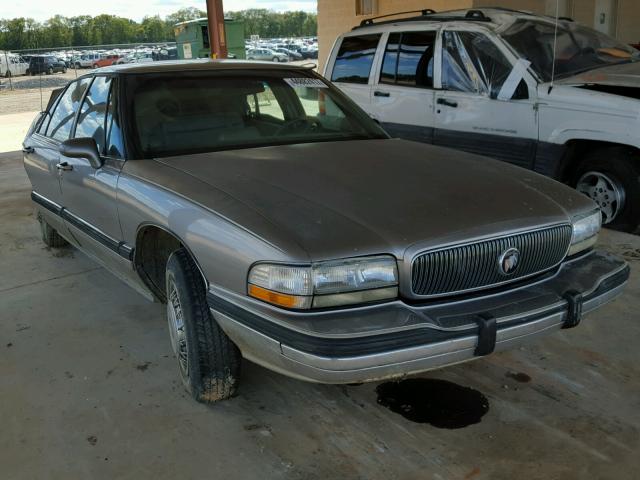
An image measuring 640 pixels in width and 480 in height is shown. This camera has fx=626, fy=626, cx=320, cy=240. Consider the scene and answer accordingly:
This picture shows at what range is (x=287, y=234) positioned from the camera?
2340 millimetres

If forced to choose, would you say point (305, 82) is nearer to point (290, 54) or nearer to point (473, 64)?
point (473, 64)

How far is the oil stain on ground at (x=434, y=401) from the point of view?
2820mm

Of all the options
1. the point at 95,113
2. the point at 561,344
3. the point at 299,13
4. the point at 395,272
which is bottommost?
the point at 561,344

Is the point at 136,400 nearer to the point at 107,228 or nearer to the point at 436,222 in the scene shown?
the point at 107,228

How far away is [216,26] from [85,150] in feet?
26.0

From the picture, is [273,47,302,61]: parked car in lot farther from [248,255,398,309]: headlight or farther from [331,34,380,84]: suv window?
[248,255,398,309]: headlight

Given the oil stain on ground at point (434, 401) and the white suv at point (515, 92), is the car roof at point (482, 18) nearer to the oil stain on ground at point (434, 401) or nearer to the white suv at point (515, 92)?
the white suv at point (515, 92)

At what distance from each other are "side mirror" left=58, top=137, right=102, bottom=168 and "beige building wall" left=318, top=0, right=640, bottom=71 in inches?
348

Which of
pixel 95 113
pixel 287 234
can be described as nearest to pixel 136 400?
pixel 287 234

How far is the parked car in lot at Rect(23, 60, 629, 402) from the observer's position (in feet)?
7.52

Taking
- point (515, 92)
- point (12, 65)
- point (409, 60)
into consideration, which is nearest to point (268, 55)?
point (12, 65)

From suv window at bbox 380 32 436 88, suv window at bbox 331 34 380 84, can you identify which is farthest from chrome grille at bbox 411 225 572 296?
suv window at bbox 331 34 380 84

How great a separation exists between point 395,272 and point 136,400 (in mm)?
1508

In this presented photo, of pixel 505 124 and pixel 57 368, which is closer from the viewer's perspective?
pixel 57 368
